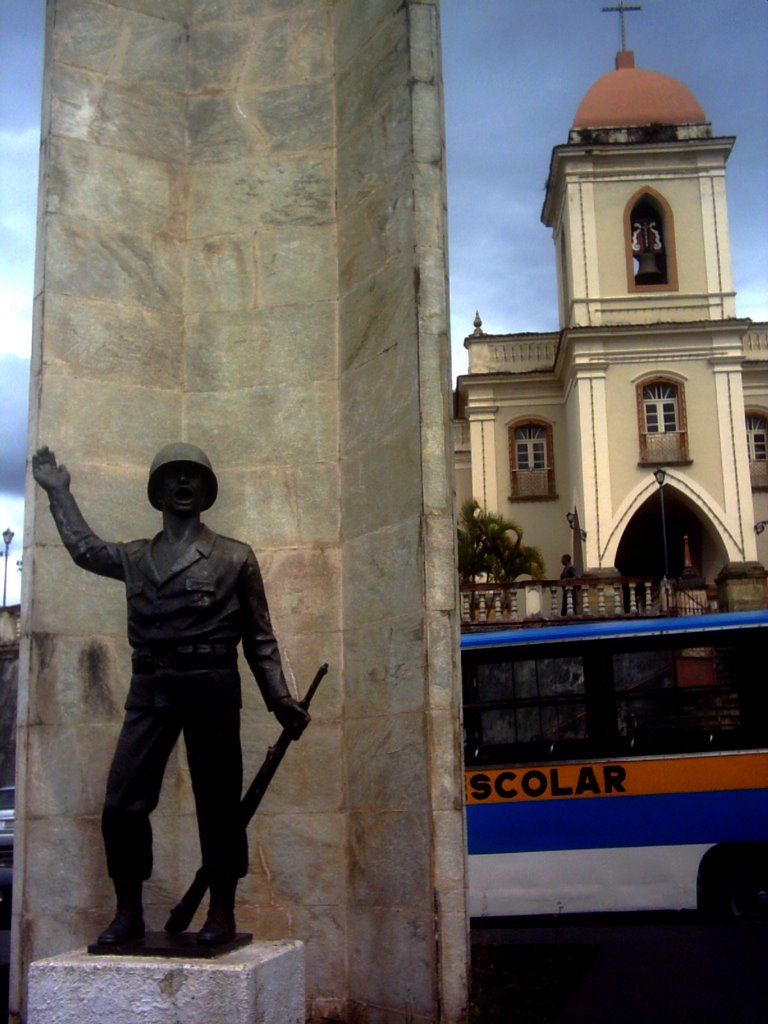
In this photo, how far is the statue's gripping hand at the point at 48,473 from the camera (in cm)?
564

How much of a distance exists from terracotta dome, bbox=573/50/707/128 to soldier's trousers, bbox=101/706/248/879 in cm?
3595

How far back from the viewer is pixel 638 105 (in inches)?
1505

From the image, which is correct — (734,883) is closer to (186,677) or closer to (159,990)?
(186,677)

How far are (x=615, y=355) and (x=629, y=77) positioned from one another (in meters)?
10.1

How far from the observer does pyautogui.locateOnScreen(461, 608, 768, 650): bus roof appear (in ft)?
36.7

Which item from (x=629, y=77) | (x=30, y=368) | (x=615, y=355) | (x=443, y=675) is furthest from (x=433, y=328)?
(x=629, y=77)

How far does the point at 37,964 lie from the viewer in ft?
15.9

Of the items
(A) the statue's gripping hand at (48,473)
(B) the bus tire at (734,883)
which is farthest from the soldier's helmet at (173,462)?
(B) the bus tire at (734,883)

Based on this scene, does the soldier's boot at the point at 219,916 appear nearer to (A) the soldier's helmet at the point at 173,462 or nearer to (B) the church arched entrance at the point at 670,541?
(A) the soldier's helmet at the point at 173,462

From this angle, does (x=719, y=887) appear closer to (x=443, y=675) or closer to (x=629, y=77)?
(x=443, y=675)

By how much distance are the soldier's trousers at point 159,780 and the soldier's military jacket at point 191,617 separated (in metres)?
0.09

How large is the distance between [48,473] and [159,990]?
94.0 inches

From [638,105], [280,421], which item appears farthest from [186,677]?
[638,105]

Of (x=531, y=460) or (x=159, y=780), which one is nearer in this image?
(x=159, y=780)
